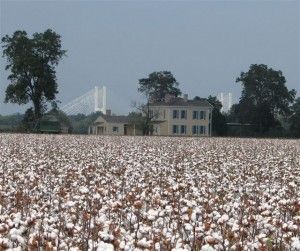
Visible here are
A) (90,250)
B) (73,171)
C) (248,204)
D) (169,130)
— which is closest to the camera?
(90,250)

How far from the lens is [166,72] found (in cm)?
12169

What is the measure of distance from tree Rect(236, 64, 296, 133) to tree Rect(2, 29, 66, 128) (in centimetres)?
2932

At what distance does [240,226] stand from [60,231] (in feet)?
6.15

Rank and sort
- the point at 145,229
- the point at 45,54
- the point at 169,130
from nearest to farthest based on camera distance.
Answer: the point at 145,229 < the point at 45,54 < the point at 169,130

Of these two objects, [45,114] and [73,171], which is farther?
[45,114]

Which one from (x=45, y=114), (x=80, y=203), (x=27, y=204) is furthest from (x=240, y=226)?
(x=45, y=114)

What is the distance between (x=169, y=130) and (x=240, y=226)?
86.6 metres

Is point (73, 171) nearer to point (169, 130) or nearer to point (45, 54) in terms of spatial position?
point (45, 54)

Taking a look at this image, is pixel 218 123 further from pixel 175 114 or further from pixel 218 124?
pixel 175 114

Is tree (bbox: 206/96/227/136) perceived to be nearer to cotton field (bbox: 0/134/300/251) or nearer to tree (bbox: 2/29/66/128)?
tree (bbox: 2/29/66/128)

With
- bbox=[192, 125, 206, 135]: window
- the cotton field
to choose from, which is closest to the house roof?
bbox=[192, 125, 206, 135]: window

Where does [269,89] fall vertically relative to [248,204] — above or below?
above

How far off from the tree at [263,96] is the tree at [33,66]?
2932cm

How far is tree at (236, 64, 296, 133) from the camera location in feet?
310
